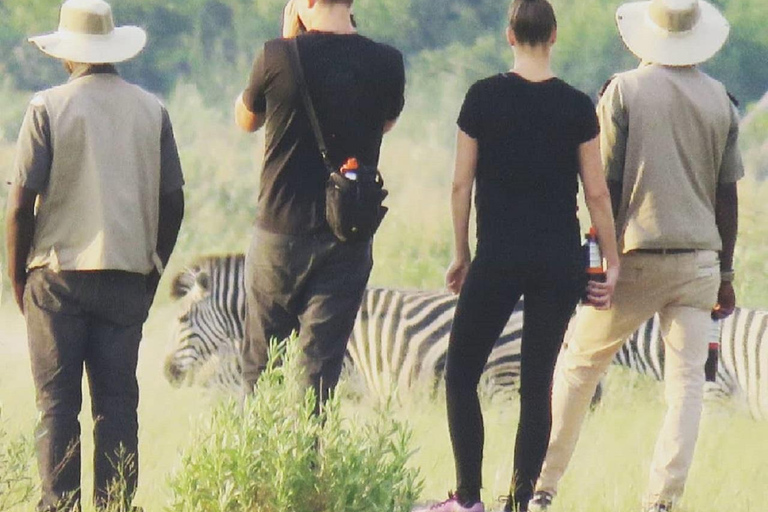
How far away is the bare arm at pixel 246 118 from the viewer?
5.62 meters

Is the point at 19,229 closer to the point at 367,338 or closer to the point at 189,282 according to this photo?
the point at 367,338

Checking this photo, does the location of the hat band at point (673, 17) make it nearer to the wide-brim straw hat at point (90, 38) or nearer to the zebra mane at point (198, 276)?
the wide-brim straw hat at point (90, 38)

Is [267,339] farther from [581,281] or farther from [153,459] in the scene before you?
[153,459]

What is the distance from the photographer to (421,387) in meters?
10.2

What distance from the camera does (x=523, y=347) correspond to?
19.0 ft

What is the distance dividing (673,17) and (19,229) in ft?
7.55

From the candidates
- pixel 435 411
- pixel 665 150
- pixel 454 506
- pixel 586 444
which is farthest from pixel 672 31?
pixel 435 411

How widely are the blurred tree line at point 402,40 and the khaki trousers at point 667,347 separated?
33736mm

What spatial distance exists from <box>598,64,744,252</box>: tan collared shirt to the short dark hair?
497 mm

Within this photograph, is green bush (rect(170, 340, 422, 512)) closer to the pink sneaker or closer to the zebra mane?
the pink sneaker

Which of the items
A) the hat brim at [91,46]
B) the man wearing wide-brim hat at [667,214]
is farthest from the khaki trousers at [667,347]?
the hat brim at [91,46]

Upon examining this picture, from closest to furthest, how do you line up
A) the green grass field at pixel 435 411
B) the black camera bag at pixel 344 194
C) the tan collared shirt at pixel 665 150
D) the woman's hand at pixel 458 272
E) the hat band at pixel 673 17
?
the black camera bag at pixel 344 194, the woman's hand at pixel 458 272, the tan collared shirt at pixel 665 150, the hat band at pixel 673 17, the green grass field at pixel 435 411

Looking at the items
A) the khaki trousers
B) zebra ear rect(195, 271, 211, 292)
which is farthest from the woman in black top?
zebra ear rect(195, 271, 211, 292)

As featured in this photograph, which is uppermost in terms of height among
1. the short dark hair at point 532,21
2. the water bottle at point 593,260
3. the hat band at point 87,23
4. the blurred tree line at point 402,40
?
the blurred tree line at point 402,40
